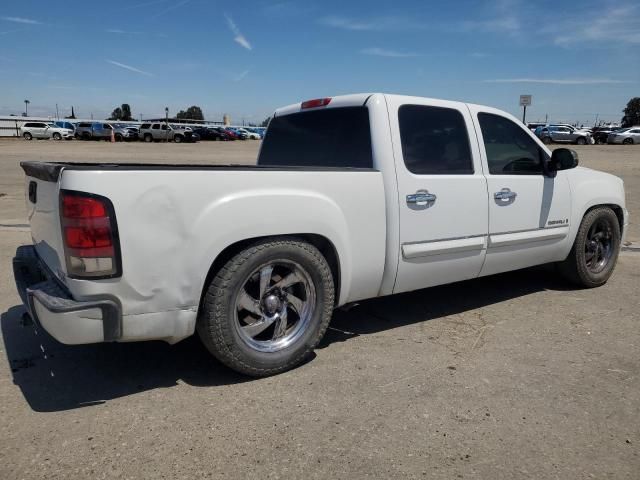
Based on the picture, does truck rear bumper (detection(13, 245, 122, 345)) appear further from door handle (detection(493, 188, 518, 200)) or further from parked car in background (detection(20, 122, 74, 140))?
parked car in background (detection(20, 122, 74, 140))

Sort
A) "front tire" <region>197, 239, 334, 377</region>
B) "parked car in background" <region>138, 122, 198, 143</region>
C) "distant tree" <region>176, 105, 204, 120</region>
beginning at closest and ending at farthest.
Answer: "front tire" <region>197, 239, 334, 377</region>
"parked car in background" <region>138, 122, 198, 143</region>
"distant tree" <region>176, 105, 204, 120</region>

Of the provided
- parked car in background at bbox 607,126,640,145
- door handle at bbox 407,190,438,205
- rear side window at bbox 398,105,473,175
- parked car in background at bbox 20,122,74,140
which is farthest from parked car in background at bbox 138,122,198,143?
door handle at bbox 407,190,438,205

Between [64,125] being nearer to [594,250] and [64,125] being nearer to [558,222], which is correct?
[594,250]

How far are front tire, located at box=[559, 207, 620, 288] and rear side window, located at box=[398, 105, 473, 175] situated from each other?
1754 mm

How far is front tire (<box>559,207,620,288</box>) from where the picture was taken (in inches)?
203

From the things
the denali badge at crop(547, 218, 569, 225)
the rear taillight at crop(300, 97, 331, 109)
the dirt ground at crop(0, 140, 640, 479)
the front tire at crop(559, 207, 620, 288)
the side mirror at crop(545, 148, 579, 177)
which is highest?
the rear taillight at crop(300, 97, 331, 109)

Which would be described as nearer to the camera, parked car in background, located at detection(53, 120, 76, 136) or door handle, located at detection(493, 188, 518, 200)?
door handle, located at detection(493, 188, 518, 200)

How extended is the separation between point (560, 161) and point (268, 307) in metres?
2.97

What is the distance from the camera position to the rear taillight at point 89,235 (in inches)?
103

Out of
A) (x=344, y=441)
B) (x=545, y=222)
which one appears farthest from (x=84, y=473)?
(x=545, y=222)

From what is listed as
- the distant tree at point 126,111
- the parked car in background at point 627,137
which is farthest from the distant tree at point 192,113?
the parked car in background at point 627,137

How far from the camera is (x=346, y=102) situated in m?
4.04

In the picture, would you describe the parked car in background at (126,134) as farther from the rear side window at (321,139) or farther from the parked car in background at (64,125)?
the rear side window at (321,139)

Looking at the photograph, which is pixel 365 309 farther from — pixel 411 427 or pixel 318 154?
pixel 411 427
